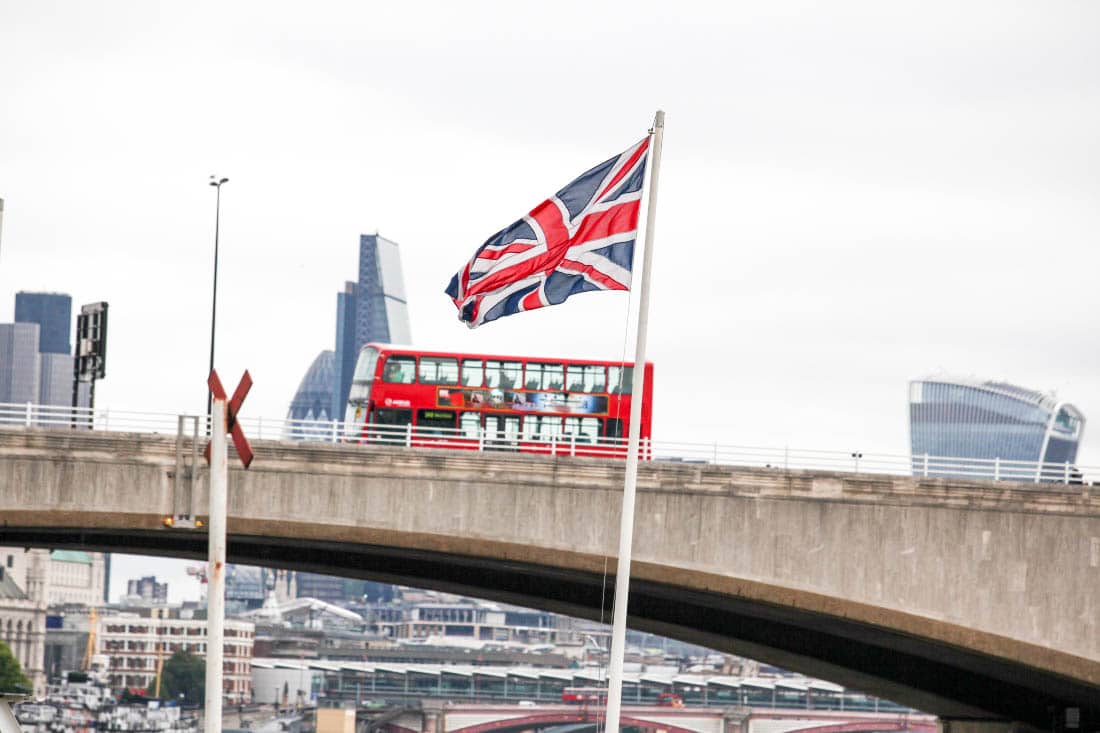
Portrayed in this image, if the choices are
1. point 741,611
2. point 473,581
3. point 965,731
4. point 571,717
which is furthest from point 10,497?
point 571,717

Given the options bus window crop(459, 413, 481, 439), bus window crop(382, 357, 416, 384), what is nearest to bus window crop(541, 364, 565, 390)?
bus window crop(459, 413, 481, 439)

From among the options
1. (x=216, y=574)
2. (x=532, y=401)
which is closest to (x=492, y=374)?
(x=532, y=401)

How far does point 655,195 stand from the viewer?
30.2 metres

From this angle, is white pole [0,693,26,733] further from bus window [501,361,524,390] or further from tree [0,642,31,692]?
tree [0,642,31,692]

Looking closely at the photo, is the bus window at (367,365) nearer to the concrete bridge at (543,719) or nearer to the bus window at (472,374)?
the bus window at (472,374)

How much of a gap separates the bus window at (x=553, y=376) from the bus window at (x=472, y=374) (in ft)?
7.16

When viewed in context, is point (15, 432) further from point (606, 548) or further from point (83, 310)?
point (83, 310)

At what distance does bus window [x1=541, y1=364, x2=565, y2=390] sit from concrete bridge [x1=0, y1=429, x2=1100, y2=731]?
47.5 feet

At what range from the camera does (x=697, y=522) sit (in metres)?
43.6

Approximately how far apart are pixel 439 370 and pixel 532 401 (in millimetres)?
3445

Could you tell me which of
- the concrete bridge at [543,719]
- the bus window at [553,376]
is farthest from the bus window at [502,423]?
the concrete bridge at [543,719]

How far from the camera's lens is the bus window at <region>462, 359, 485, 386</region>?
2343 inches

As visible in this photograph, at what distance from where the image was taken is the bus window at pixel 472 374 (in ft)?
195

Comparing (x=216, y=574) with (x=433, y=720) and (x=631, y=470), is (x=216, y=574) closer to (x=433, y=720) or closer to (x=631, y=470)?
(x=631, y=470)
